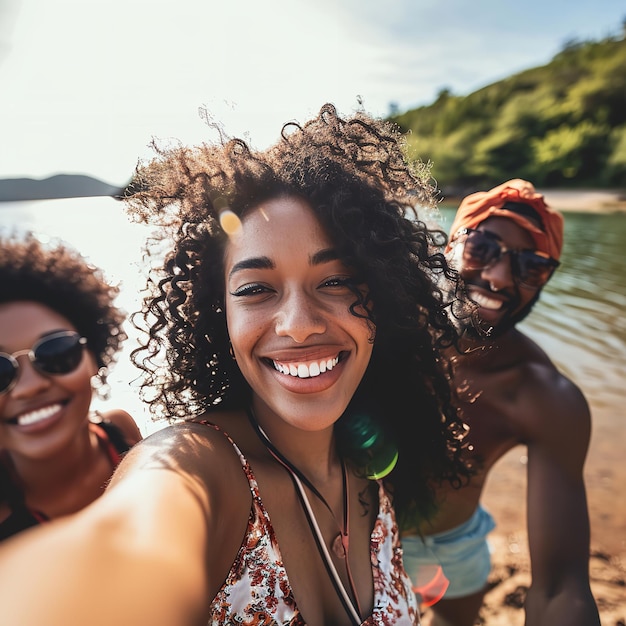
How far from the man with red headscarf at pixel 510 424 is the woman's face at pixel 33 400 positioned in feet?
5.59

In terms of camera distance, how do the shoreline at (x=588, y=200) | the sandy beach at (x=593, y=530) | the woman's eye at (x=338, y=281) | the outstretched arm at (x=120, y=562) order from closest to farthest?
the outstretched arm at (x=120, y=562) < the woman's eye at (x=338, y=281) < the sandy beach at (x=593, y=530) < the shoreline at (x=588, y=200)

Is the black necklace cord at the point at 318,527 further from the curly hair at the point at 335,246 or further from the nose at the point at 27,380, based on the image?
the nose at the point at 27,380

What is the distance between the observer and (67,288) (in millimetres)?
2135

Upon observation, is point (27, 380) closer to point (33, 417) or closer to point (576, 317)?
point (33, 417)

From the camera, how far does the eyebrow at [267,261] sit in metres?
1.32

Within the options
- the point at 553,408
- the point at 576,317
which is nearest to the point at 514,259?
the point at 553,408

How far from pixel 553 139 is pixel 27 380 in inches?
2306

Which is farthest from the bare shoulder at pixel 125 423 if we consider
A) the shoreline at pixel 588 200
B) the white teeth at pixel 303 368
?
the shoreline at pixel 588 200

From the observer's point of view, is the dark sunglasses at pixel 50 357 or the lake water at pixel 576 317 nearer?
the dark sunglasses at pixel 50 357

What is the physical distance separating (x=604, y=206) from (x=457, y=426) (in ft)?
137

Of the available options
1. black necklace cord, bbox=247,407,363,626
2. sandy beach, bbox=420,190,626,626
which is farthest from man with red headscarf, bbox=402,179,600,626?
black necklace cord, bbox=247,407,363,626

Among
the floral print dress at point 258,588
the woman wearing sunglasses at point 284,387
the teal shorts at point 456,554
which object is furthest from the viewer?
the teal shorts at point 456,554

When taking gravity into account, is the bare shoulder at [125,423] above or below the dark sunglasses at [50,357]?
below

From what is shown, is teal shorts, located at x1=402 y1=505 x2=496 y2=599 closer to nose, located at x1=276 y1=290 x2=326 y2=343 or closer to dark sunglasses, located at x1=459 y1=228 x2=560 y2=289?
dark sunglasses, located at x1=459 y1=228 x2=560 y2=289
